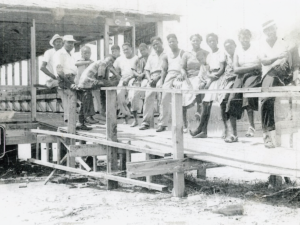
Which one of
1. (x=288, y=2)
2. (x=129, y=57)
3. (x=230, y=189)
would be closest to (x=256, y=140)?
(x=230, y=189)

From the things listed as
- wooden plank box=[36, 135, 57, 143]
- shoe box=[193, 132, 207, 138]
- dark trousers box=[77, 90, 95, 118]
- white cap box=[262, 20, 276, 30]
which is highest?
white cap box=[262, 20, 276, 30]

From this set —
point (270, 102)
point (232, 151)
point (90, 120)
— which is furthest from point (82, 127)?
point (270, 102)

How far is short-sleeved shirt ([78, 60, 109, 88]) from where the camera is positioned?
8977 mm

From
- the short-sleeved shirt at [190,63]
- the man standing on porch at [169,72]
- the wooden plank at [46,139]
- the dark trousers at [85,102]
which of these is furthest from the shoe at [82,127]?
the short-sleeved shirt at [190,63]

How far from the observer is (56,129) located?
31.9 ft

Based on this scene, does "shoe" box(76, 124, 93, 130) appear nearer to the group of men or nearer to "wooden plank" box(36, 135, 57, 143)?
the group of men

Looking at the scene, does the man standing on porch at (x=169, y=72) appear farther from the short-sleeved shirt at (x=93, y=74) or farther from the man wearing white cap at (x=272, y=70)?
the man wearing white cap at (x=272, y=70)

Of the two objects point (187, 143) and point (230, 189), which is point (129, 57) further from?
point (230, 189)

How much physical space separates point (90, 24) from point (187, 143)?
5.99m

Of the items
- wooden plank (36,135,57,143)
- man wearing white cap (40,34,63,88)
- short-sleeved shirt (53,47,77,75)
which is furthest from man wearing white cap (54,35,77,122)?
wooden plank (36,135,57,143)

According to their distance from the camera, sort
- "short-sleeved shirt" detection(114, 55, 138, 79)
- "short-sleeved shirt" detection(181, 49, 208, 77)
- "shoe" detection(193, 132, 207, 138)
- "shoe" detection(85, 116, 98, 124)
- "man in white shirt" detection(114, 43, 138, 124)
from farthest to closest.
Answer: "shoe" detection(85, 116, 98, 124)
"short-sleeved shirt" detection(114, 55, 138, 79)
"man in white shirt" detection(114, 43, 138, 124)
"short-sleeved shirt" detection(181, 49, 208, 77)
"shoe" detection(193, 132, 207, 138)

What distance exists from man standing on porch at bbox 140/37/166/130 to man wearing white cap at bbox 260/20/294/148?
2.47m

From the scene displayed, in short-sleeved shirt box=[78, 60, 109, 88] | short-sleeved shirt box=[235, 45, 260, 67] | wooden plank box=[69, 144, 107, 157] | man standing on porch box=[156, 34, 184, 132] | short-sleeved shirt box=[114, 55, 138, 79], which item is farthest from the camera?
short-sleeved shirt box=[114, 55, 138, 79]

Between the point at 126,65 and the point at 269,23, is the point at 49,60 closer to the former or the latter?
the point at 126,65
